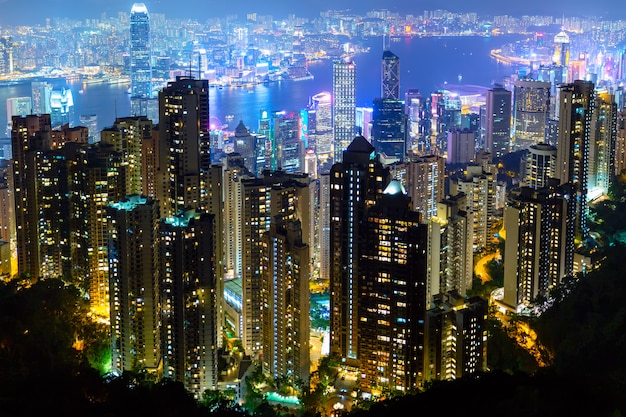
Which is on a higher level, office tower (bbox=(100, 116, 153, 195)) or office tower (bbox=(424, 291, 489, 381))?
office tower (bbox=(100, 116, 153, 195))

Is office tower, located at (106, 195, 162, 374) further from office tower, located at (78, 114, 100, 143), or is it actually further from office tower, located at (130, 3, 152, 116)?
office tower, located at (130, 3, 152, 116)

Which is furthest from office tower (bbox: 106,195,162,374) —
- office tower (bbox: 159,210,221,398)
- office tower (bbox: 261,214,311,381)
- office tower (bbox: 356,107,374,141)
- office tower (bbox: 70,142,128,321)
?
office tower (bbox: 356,107,374,141)

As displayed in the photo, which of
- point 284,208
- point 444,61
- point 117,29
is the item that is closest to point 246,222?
point 284,208

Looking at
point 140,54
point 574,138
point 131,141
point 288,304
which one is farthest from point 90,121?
point 574,138

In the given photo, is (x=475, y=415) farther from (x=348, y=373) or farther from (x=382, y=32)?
(x=382, y=32)

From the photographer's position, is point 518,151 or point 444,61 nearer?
point 518,151

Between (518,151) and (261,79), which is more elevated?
(261,79)

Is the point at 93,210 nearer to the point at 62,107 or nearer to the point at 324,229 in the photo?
the point at 324,229
